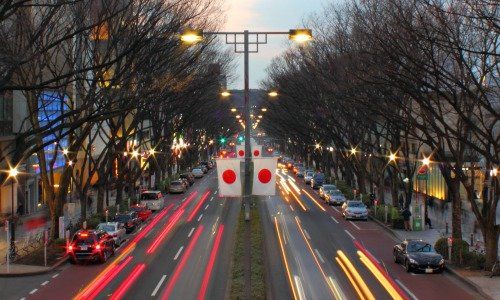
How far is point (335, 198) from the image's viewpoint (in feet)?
189

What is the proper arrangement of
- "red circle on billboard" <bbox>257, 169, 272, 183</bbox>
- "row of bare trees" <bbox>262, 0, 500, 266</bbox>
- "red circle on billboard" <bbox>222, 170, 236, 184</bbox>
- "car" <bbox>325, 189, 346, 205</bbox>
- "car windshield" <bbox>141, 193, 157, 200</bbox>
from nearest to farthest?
1. "red circle on billboard" <bbox>257, 169, 272, 183</bbox>
2. "red circle on billboard" <bbox>222, 170, 236, 184</bbox>
3. "row of bare trees" <bbox>262, 0, 500, 266</bbox>
4. "car windshield" <bbox>141, 193, 157, 200</bbox>
5. "car" <bbox>325, 189, 346, 205</bbox>

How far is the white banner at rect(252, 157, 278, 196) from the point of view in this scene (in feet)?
45.4

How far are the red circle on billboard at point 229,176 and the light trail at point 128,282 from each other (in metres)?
10.2

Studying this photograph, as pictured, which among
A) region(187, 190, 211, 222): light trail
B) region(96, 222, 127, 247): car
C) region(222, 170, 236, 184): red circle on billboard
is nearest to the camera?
region(222, 170, 236, 184): red circle on billboard

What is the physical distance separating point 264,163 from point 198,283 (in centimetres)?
1196

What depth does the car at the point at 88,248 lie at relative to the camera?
97.8ft

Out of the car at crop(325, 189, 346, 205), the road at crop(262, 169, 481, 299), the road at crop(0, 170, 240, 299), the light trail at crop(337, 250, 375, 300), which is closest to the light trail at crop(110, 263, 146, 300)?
the road at crop(0, 170, 240, 299)

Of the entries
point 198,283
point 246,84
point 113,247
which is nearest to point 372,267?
point 198,283

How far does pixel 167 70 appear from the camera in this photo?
33.4 m

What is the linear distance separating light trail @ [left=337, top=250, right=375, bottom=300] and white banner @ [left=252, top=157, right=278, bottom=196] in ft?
32.5

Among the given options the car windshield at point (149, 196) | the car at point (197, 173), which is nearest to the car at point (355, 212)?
the car windshield at point (149, 196)

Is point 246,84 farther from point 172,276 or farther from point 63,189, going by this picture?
point 63,189

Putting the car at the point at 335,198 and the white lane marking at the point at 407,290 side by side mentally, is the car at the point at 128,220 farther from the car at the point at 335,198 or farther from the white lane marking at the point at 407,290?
the car at the point at 335,198

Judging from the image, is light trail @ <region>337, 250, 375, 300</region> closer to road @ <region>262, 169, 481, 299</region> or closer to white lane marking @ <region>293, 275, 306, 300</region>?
road @ <region>262, 169, 481, 299</region>
